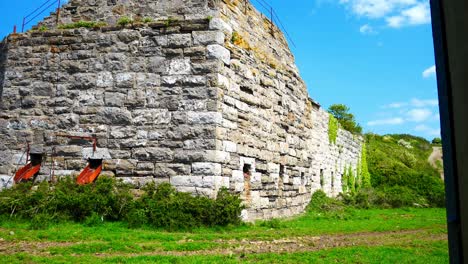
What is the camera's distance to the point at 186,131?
876 centimetres

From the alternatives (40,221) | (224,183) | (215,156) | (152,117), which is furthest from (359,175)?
(40,221)

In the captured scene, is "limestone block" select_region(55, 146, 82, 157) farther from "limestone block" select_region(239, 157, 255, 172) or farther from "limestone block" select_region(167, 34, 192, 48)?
"limestone block" select_region(239, 157, 255, 172)

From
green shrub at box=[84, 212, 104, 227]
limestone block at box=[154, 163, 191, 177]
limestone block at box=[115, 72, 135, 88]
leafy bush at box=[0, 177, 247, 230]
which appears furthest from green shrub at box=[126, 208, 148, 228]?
limestone block at box=[115, 72, 135, 88]

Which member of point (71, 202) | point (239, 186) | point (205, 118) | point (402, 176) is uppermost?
point (205, 118)

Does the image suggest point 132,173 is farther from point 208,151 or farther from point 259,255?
point 259,255

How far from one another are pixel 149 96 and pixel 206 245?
398 cm

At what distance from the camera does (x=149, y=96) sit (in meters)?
9.09

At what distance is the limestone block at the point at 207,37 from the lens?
9.02 m

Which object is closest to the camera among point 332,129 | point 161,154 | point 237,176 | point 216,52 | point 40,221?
point 40,221

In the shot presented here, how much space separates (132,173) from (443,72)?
323 inches

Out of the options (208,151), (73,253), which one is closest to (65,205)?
(73,253)

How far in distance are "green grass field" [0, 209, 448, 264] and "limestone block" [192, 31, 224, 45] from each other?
416 cm

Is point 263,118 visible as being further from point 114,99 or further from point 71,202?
point 71,202

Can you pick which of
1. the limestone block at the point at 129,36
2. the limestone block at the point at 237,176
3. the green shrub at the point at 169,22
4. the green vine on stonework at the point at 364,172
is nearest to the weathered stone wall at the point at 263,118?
the limestone block at the point at 237,176
